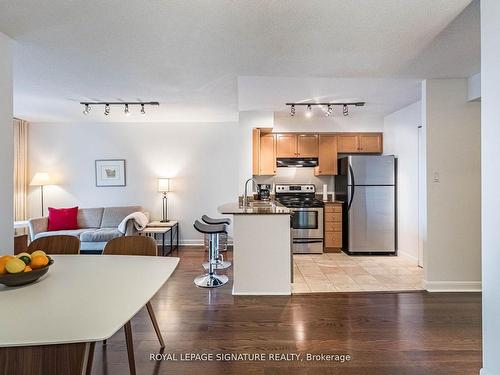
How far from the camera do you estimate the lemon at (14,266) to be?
3.93 feet

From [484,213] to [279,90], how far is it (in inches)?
98.2

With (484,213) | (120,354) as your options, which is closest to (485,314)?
(484,213)

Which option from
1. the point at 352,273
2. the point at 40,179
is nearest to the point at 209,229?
the point at 352,273

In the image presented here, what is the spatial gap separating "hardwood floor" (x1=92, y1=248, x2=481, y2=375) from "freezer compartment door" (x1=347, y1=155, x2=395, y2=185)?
201 cm

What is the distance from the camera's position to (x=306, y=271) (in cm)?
374

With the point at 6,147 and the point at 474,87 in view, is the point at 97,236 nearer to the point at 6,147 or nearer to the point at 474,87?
the point at 6,147

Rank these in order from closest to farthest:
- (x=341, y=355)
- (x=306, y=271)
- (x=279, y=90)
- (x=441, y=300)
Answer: (x=341, y=355), (x=441, y=300), (x=279, y=90), (x=306, y=271)

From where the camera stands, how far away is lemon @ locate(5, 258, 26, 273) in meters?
1.20

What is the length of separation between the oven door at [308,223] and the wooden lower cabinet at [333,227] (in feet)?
0.41

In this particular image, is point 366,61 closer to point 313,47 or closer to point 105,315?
point 313,47

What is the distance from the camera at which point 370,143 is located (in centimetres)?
496

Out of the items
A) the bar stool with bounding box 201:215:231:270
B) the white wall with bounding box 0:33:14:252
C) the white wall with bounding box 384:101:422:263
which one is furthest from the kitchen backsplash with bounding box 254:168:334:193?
the white wall with bounding box 0:33:14:252

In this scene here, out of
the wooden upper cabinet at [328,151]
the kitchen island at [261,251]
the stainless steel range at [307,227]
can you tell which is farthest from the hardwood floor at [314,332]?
the wooden upper cabinet at [328,151]

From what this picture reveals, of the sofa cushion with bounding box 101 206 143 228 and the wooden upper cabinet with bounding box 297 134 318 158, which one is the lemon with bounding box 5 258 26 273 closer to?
the sofa cushion with bounding box 101 206 143 228
